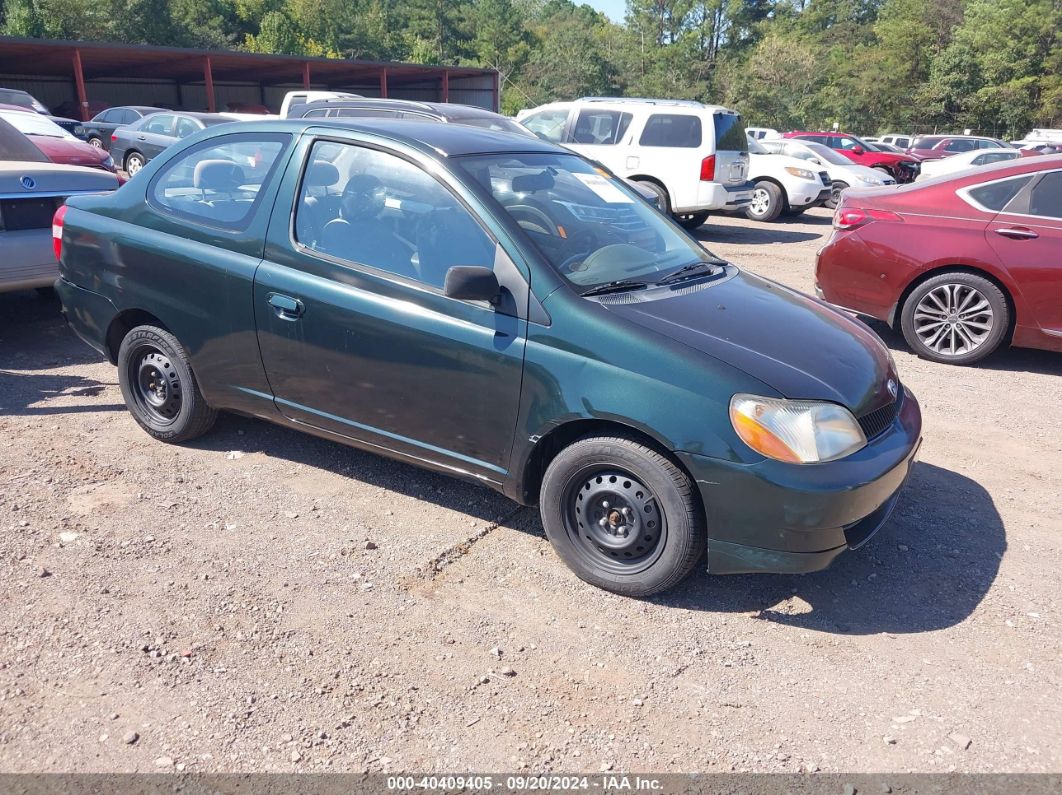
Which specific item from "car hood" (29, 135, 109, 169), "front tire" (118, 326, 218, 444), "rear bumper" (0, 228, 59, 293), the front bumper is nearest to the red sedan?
the front bumper

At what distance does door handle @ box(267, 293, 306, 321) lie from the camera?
13.0 feet

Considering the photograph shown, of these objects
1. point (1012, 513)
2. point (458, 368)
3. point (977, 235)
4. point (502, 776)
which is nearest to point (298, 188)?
point (458, 368)

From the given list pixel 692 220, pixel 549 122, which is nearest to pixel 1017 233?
pixel 692 220

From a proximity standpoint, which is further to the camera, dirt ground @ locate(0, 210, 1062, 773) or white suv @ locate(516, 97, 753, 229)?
white suv @ locate(516, 97, 753, 229)

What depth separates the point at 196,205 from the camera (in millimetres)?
4387

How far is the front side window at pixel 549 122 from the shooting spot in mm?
13727

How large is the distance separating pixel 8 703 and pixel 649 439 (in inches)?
92.4

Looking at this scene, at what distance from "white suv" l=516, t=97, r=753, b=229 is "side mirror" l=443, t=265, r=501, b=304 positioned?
977 cm

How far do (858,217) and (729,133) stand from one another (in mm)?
6661

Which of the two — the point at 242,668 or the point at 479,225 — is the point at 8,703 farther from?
the point at 479,225

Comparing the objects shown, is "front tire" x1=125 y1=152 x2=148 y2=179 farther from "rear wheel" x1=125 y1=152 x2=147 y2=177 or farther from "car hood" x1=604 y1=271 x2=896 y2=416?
"car hood" x1=604 y1=271 x2=896 y2=416

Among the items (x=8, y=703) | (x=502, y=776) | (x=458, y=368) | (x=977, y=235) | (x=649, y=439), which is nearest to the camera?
(x=502, y=776)

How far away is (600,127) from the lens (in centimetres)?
1350

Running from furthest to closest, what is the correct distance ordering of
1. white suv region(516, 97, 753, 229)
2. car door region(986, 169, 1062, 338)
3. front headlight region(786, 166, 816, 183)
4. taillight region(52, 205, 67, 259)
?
front headlight region(786, 166, 816, 183)
white suv region(516, 97, 753, 229)
car door region(986, 169, 1062, 338)
taillight region(52, 205, 67, 259)
